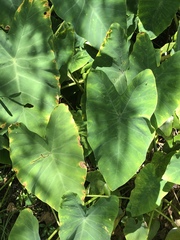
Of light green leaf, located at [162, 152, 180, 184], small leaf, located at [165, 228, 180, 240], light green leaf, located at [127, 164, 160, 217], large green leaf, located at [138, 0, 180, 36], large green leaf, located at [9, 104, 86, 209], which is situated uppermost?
large green leaf, located at [138, 0, 180, 36]

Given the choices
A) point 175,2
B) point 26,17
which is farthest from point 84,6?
point 175,2

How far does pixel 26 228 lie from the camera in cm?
148

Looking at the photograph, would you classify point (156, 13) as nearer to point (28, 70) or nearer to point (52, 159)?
point (28, 70)

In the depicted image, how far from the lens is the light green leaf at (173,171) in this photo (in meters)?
1.44

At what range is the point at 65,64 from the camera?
63.5 inches

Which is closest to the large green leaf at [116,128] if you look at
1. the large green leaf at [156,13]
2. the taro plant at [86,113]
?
the taro plant at [86,113]

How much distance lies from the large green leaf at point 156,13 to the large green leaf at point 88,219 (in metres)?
0.70

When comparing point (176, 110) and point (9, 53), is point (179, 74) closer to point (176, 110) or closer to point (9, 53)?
point (176, 110)

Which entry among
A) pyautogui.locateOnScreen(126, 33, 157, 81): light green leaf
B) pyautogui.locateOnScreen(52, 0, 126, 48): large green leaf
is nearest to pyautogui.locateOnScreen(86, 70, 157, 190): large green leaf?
pyautogui.locateOnScreen(126, 33, 157, 81): light green leaf

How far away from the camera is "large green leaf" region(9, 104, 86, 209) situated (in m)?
1.43

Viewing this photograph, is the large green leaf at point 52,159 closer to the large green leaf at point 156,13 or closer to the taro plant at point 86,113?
the taro plant at point 86,113

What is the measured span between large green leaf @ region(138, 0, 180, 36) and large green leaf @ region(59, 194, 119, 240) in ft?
2.29

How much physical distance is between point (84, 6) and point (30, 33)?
0.21 meters

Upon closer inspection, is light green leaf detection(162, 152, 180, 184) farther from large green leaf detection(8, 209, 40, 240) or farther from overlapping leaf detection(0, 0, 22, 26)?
overlapping leaf detection(0, 0, 22, 26)
